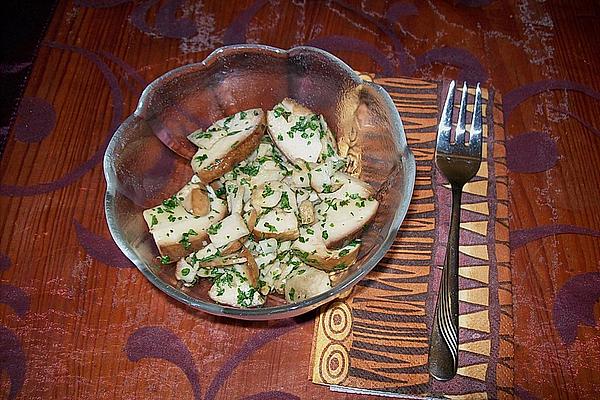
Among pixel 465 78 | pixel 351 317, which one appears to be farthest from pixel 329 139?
pixel 465 78

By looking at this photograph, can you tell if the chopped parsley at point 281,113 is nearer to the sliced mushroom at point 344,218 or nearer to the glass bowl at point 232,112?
the glass bowl at point 232,112

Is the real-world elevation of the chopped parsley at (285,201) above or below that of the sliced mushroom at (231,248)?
above

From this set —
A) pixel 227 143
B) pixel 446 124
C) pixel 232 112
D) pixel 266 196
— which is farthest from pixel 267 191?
pixel 446 124

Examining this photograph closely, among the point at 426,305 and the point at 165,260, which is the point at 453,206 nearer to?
the point at 426,305

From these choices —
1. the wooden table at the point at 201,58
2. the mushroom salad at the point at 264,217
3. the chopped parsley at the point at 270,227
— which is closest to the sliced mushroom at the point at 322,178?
the mushroom salad at the point at 264,217

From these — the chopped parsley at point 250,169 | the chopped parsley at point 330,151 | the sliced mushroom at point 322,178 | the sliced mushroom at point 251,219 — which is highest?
the chopped parsley at point 330,151
